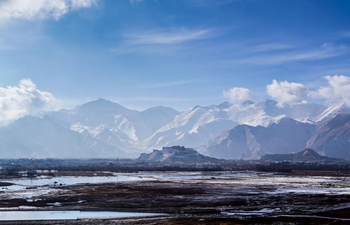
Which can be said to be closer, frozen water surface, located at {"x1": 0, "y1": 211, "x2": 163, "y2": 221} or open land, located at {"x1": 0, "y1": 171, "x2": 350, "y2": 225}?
→ open land, located at {"x1": 0, "y1": 171, "x2": 350, "y2": 225}

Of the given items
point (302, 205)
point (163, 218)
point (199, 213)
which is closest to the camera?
point (163, 218)

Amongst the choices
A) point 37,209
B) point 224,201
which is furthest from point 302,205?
point 37,209

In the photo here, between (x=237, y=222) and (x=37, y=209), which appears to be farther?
(x=37, y=209)

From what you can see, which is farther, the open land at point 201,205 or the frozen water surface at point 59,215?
the frozen water surface at point 59,215

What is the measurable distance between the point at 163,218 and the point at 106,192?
96.4 feet

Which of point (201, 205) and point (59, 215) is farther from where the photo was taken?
point (201, 205)

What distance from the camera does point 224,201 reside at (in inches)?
2301

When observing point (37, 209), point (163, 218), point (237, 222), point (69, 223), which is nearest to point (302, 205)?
point (237, 222)

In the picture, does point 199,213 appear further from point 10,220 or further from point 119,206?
point 10,220

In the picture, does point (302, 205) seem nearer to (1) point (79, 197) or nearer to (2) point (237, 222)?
(2) point (237, 222)

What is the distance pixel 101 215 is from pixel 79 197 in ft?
57.3

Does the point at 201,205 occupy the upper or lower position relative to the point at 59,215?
upper

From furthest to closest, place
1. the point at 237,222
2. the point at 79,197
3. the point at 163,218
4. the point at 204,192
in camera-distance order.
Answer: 1. the point at 204,192
2. the point at 79,197
3. the point at 163,218
4. the point at 237,222

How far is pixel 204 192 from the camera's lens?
72.2 metres
